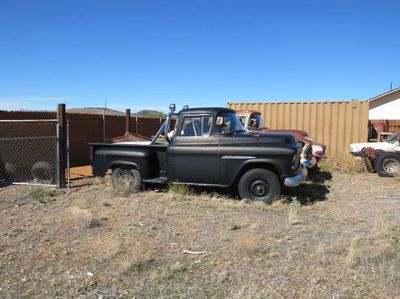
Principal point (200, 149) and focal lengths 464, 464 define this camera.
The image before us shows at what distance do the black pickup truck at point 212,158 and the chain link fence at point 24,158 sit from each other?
2.27 m

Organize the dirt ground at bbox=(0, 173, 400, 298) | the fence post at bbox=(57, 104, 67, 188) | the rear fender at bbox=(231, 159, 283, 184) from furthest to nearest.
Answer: the fence post at bbox=(57, 104, 67, 188) → the rear fender at bbox=(231, 159, 283, 184) → the dirt ground at bbox=(0, 173, 400, 298)

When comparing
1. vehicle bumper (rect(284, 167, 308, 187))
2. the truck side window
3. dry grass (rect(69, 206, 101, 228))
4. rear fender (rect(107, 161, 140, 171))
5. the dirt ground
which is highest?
the truck side window

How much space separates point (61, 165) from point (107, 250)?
5627 millimetres

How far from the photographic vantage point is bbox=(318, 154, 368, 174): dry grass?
14.7m

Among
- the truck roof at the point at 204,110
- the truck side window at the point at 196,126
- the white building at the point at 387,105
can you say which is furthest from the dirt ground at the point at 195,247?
the white building at the point at 387,105

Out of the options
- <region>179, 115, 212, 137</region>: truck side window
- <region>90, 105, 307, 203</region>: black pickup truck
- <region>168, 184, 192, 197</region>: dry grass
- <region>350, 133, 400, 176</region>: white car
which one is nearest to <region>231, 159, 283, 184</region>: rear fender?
<region>90, 105, 307, 203</region>: black pickup truck

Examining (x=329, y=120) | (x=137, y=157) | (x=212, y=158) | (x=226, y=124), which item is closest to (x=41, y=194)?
(x=137, y=157)

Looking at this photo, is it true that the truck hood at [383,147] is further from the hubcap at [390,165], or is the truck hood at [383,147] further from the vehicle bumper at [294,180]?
the vehicle bumper at [294,180]

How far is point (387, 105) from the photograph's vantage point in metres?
35.7

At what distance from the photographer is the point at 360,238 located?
6.54 metres

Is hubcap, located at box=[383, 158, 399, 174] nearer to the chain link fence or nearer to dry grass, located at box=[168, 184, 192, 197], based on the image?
dry grass, located at box=[168, 184, 192, 197]

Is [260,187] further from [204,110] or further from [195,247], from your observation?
[195,247]

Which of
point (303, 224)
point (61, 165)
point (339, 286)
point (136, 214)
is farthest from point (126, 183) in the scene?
point (339, 286)

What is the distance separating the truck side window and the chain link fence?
346cm
